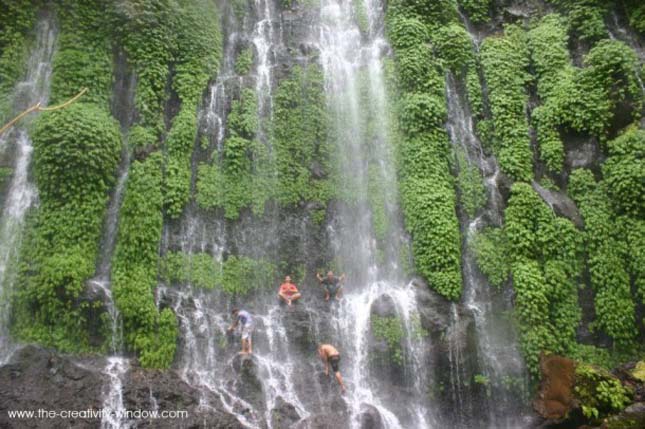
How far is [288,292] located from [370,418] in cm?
342

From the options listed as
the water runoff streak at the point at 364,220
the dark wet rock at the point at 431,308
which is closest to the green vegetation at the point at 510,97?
the water runoff streak at the point at 364,220

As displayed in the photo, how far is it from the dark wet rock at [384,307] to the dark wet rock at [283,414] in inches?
112

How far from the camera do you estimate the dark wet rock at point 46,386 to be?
29.1 feet

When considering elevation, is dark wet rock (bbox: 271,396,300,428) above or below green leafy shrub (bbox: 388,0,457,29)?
below

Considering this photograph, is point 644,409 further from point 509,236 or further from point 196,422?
point 196,422

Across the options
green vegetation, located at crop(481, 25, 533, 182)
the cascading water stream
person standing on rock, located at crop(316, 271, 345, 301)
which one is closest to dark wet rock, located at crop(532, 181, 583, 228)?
green vegetation, located at crop(481, 25, 533, 182)

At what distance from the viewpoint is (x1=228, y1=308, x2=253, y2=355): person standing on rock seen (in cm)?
1047

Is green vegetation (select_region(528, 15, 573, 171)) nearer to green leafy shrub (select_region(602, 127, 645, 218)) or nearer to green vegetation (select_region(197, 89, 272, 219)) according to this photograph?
green leafy shrub (select_region(602, 127, 645, 218))

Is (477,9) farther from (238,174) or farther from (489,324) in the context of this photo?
(489,324)

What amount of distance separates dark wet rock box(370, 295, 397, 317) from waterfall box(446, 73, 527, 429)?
144 centimetres

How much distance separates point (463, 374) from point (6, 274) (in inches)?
411

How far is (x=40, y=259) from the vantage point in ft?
35.0

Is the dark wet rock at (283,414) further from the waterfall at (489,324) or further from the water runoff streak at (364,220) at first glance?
the waterfall at (489,324)

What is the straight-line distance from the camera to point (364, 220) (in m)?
12.9
